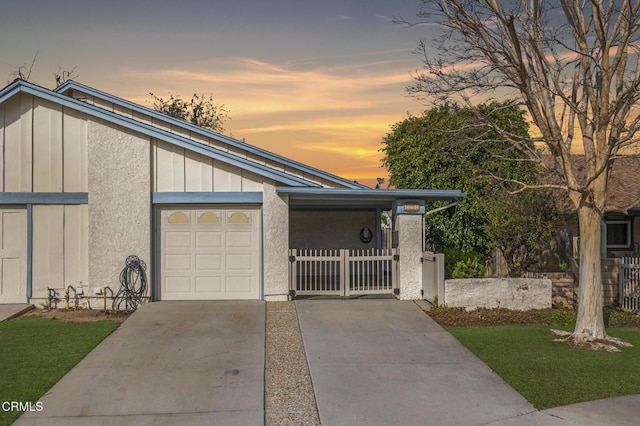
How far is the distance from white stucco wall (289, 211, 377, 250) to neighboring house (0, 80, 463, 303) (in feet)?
20.0

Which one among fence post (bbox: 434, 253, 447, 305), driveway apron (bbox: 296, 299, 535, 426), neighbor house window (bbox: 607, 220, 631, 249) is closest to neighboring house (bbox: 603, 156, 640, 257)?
neighbor house window (bbox: 607, 220, 631, 249)

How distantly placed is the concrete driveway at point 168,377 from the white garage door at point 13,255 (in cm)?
349

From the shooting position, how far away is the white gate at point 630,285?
47.6 ft

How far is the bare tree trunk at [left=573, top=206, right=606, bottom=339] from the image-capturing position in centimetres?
1122

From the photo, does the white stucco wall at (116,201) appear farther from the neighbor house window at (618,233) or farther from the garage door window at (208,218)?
the neighbor house window at (618,233)

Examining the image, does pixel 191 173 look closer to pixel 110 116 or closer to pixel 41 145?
pixel 110 116

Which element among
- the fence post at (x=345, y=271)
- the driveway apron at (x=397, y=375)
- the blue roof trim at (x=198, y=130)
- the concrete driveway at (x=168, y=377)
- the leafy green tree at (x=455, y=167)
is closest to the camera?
the concrete driveway at (x=168, y=377)

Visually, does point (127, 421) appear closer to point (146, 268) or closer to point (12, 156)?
point (146, 268)

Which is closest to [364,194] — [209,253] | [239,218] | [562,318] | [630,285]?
[239,218]

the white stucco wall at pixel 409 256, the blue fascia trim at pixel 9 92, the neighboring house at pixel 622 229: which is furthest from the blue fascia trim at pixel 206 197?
the neighboring house at pixel 622 229

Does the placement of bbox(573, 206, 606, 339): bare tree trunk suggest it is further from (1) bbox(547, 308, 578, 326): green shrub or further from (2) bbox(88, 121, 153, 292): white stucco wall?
(2) bbox(88, 121, 153, 292): white stucco wall

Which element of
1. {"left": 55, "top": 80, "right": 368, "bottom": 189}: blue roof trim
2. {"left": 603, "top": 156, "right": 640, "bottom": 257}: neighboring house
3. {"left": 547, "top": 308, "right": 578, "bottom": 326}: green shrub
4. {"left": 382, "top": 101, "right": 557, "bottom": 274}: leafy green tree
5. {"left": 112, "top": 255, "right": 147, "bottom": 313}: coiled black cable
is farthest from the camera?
{"left": 603, "top": 156, "right": 640, "bottom": 257}: neighboring house

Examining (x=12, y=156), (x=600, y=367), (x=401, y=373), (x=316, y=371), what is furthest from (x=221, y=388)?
(x=12, y=156)

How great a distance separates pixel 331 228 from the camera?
21.0 meters
